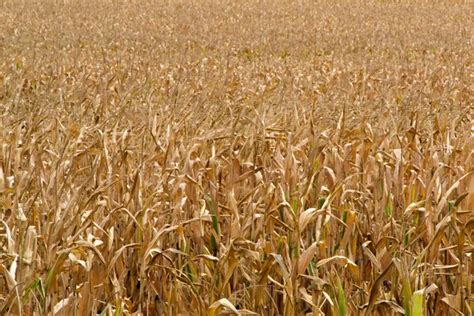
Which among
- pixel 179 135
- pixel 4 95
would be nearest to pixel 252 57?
pixel 4 95

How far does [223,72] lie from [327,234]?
4960 mm

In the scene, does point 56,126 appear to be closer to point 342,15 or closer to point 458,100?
point 458,100

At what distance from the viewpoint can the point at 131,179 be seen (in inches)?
132

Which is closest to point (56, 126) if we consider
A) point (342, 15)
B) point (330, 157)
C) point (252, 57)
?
point (330, 157)

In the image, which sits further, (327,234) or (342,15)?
(342,15)

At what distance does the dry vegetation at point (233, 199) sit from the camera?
2.42 meters

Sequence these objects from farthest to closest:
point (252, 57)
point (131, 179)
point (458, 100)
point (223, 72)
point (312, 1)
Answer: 1. point (312, 1)
2. point (252, 57)
3. point (223, 72)
4. point (458, 100)
5. point (131, 179)

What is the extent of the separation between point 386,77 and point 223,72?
5.22ft

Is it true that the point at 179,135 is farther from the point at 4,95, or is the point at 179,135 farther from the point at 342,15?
the point at 342,15

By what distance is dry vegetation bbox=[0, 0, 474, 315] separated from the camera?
242cm

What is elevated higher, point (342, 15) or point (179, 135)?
point (179, 135)

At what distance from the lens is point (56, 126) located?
4.07 m

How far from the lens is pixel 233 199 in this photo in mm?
2889

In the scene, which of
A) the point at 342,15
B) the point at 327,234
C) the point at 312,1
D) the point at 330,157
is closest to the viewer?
the point at 327,234
